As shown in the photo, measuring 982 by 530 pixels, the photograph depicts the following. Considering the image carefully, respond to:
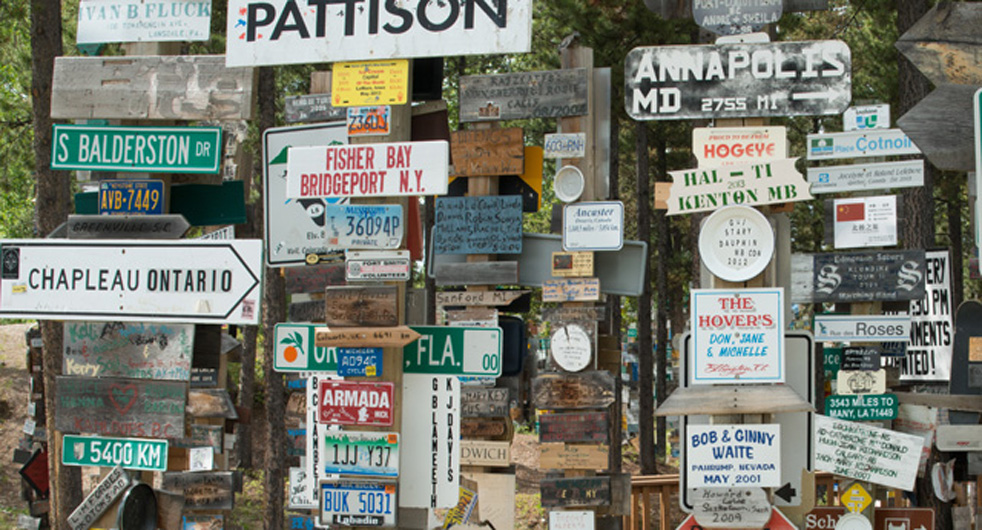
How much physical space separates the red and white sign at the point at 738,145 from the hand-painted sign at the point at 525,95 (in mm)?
4196

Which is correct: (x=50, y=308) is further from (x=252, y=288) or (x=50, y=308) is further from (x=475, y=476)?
(x=475, y=476)

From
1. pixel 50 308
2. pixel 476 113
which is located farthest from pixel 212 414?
pixel 50 308

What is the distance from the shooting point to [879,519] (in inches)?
Result: 372

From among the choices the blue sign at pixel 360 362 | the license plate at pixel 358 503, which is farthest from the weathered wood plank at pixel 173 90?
the license plate at pixel 358 503

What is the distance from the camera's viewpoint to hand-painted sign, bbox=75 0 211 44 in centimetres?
577

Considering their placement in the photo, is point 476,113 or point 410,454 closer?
point 410,454

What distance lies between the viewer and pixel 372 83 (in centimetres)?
575

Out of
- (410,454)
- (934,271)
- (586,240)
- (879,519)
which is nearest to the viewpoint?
(410,454)

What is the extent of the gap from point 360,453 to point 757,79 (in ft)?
10.1

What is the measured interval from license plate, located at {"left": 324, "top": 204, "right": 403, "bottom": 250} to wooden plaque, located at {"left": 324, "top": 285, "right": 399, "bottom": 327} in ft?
0.80

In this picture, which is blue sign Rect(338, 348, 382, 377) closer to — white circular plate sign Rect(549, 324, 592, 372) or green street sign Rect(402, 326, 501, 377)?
green street sign Rect(402, 326, 501, 377)

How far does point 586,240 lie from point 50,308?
5.77 m

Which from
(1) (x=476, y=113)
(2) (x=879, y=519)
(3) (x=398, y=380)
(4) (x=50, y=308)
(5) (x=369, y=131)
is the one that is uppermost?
(1) (x=476, y=113)

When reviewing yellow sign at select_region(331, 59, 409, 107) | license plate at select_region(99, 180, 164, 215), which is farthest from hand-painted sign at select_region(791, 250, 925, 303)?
license plate at select_region(99, 180, 164, 215)
